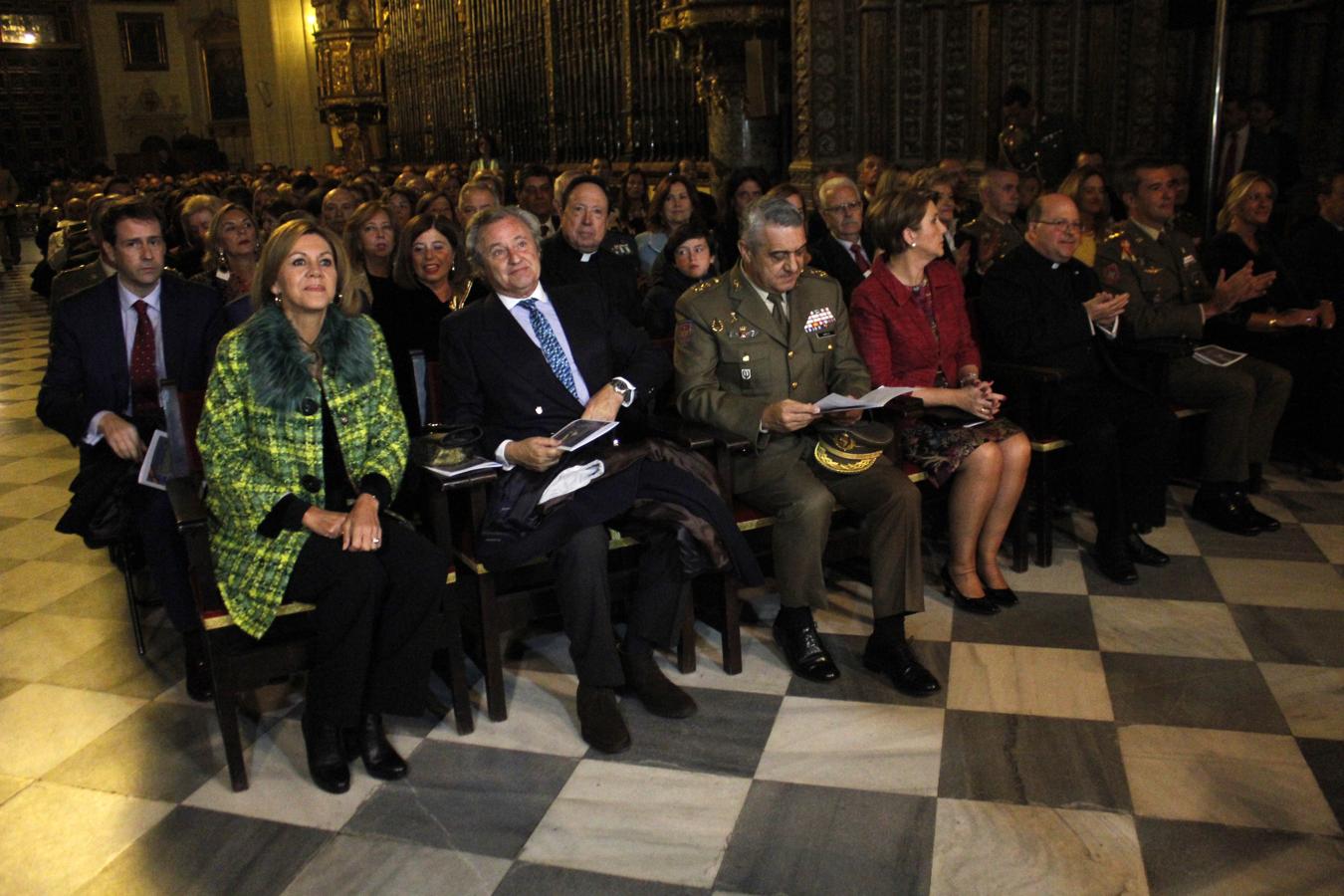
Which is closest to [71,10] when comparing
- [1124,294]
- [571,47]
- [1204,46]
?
[571,47]

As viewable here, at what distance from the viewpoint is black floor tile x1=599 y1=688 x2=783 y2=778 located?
3.05 metres

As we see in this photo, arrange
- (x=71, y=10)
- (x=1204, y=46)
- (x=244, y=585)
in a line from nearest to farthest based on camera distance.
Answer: (x=244, y=585) < (x=1204, y=46) < (x=71, y=10)

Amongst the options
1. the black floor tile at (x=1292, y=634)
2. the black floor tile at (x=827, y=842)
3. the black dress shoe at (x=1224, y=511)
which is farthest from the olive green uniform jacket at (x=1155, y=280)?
the black floor tile at (x=827, y=842)

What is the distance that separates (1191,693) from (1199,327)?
1912mm

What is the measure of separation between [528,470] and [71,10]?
106 ft

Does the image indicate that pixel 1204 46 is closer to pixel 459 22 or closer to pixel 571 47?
pixel 571 47

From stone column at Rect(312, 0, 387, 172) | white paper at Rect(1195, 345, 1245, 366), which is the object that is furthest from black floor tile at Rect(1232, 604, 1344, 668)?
stone column at Rect(312, 0, 387, 172)

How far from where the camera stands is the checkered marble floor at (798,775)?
2.60 m

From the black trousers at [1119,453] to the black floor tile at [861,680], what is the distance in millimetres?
930

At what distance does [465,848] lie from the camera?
2.71 metres

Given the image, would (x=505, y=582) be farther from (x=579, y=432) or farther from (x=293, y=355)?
(x=293, y=355)

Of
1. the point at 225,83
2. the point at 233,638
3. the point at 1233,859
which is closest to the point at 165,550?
the point at 233,638

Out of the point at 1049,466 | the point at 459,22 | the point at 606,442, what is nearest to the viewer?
the point at 606,442

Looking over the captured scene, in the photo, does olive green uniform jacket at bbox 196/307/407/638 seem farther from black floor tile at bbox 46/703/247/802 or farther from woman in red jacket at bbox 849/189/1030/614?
woman in red jacket at bbox 849/189/1030/614
